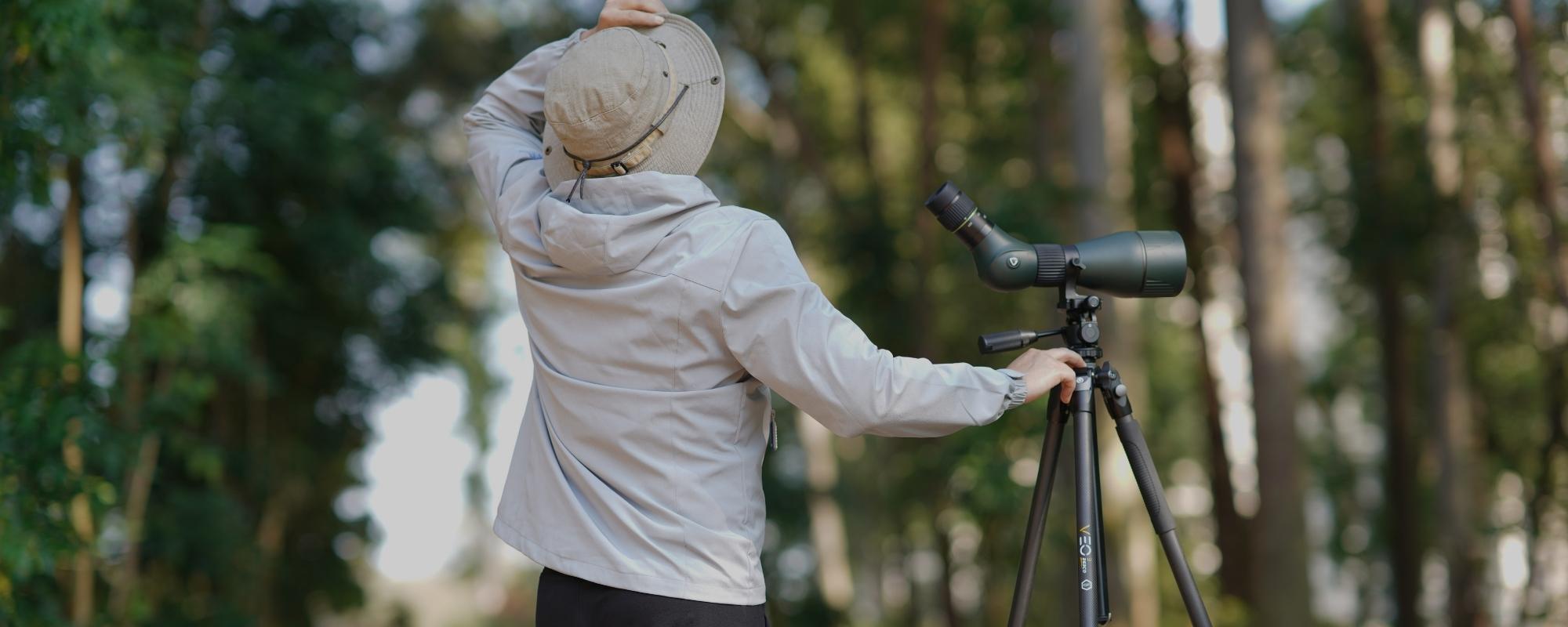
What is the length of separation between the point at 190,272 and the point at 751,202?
5.30m

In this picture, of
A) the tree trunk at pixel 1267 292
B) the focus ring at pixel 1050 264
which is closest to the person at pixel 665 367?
the focus ring at pixel 1050 264

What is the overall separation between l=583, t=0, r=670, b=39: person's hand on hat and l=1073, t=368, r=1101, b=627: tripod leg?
A: 81 cm

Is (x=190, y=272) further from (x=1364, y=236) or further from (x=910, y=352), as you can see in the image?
(x=1364, y=236)

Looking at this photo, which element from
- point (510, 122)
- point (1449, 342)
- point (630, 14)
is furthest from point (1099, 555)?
point (1449, 342)

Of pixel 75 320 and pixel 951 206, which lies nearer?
pixel 951 206

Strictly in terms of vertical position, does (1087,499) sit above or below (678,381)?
below

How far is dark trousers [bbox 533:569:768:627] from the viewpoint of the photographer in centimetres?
177

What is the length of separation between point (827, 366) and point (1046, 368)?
1.10 feet

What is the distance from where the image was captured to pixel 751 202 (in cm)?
974

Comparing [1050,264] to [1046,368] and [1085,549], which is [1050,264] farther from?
[1085,549]

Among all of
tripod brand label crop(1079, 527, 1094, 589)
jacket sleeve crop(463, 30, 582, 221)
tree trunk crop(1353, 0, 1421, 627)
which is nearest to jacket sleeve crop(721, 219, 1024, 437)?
tripod brand label crop(1079, 527, 1094, 589)

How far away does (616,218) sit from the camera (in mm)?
1736

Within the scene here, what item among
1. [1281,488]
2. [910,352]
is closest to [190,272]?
[910,352]

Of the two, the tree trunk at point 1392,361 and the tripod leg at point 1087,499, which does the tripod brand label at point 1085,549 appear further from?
the tree trunk at point 1392,361
